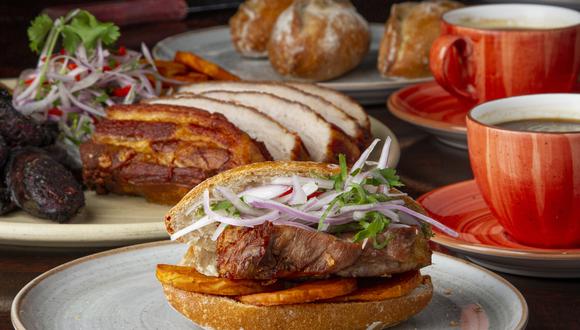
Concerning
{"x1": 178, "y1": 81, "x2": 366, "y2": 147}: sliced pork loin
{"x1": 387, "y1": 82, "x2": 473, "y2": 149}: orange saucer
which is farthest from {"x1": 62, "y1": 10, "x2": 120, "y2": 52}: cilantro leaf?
{"x1": 387, "y1": 82, "x2": 473, "y2": 149}: orange saucer

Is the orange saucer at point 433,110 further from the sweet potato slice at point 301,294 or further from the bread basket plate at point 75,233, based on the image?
the sweet potato slice at point 301,294

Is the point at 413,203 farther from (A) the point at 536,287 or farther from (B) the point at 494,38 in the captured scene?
(B) the point at 494,38

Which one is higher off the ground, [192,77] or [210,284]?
[210,284]

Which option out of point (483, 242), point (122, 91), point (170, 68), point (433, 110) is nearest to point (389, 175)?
point (483, 242)

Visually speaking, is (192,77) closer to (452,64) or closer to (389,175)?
(452,64)

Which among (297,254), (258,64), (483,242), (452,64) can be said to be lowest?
(258,64)

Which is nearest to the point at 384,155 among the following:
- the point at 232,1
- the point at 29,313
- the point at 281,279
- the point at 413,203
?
the point at 413,203

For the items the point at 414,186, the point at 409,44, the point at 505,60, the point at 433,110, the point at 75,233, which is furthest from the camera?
the point at 409,44

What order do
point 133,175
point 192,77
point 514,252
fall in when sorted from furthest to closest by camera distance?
point 192,77 → point 133,175 → point 514,252

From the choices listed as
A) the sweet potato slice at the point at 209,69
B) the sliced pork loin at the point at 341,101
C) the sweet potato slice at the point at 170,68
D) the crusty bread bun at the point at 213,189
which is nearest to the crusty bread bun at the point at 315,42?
the sweet potato slice at the point at 209,69
